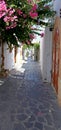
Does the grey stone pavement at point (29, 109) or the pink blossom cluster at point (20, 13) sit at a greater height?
the pink blossom cluster at point (20, 13)

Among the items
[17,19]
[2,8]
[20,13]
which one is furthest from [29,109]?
[2,8]

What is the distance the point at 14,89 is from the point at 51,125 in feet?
15.3

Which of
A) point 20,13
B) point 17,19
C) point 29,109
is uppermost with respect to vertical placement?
point 20,13

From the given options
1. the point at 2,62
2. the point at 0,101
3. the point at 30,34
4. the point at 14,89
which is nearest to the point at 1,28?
the point at 30,34

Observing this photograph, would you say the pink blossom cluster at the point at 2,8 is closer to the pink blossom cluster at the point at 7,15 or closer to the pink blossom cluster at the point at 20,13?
the pink blossom cluster at the point at 7,15

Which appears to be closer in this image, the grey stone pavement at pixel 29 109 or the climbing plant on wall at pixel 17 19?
the climbing plant on wall at pixel 17 19

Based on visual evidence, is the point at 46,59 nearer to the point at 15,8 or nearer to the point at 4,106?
the point at 4,106

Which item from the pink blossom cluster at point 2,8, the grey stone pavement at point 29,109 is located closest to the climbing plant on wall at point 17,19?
the pink blossom cluster at point 2,8

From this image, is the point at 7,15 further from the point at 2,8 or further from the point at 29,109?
the point at 29,109

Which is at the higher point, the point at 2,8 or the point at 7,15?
the point at 2,8

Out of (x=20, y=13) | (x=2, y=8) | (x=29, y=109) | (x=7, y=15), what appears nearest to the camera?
(x=2, y=8)

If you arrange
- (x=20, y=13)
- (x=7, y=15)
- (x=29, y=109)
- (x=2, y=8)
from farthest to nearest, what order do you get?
1. (x=29, y=109)
2. (x=20, y=13)
3. (x=7, y=15)
4. (x=2, y=8)

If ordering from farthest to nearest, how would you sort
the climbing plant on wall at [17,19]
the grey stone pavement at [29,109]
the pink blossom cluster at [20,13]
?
the grey stone pavement at [29,109] < the pink blossom cluster at [20,13] < the climbing plant on wall at [17,19]

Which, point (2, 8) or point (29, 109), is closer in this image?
point (2, 8)
